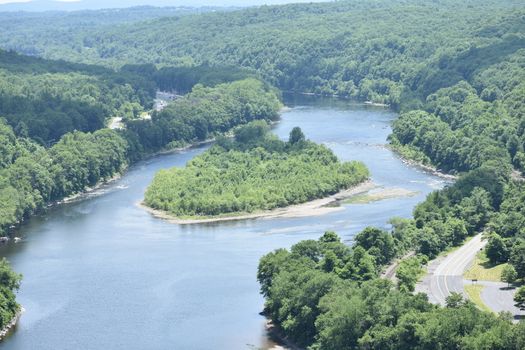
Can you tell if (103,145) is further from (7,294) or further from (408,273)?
(408,273)

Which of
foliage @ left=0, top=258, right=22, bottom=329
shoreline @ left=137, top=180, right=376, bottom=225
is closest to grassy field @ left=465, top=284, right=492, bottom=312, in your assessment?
foliage @ left=0, top=258, right=22, bottom=329

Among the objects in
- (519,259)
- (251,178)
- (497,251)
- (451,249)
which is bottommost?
(251,178)

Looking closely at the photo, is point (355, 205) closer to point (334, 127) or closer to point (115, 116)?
point (334, 127)

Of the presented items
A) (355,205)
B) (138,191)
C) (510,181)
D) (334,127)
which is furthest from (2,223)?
(334,127)

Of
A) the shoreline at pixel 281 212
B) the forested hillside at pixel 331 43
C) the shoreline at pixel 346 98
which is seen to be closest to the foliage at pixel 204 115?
the shoreline at pixel 346 98

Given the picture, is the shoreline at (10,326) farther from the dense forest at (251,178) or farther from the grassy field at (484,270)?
the dense forest at (251,178)

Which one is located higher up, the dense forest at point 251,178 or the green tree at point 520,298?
the green tree at point 520,298

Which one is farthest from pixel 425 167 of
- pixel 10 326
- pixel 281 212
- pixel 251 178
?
pixel 10 326
